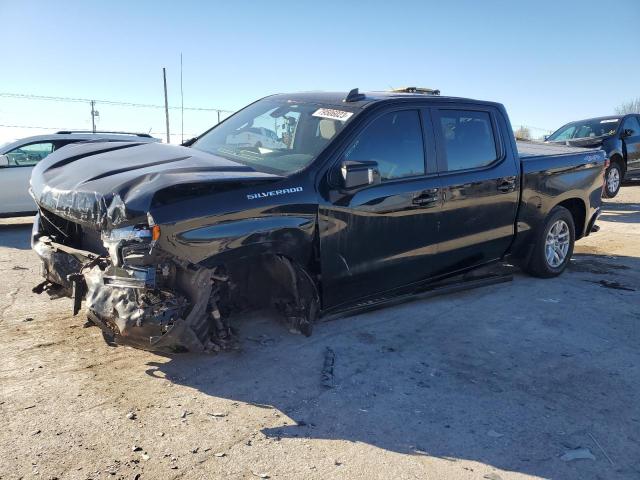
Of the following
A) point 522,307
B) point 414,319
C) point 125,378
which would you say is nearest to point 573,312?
point 522,307

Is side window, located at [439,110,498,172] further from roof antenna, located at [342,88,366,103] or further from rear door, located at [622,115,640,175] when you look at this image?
rear door, located at [622,115,640,175]

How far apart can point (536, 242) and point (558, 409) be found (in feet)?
A: 9.87

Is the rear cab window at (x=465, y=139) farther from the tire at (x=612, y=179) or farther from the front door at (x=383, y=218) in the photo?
the tire at (x=612, y=179)

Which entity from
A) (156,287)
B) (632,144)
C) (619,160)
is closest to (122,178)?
(156,287)

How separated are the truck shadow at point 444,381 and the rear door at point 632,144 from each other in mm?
9466

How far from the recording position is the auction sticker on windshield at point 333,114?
4.44 m

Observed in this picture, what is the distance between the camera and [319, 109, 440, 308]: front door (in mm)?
4164

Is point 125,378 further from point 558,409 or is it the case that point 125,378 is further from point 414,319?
point 558,409

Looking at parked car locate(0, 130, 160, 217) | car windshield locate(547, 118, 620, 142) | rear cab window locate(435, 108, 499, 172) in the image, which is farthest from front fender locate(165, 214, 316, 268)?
car windshield locate(547, 118, 620, 142)

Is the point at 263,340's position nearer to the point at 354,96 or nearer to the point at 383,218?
the point at 383,218

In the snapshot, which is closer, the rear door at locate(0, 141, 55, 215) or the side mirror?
the side mirror

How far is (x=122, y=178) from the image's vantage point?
3533mm

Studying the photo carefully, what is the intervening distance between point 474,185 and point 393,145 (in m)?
1.03

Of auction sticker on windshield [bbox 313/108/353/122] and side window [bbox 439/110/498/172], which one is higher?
auction sticker on windshield [bbox 313/108/353/122]
